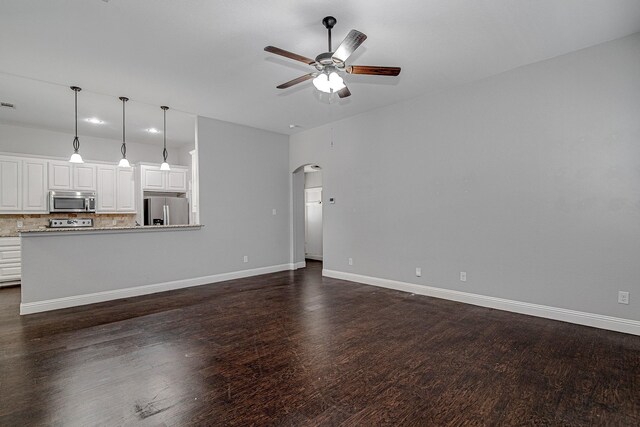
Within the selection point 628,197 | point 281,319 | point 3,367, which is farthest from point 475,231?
point 3,367

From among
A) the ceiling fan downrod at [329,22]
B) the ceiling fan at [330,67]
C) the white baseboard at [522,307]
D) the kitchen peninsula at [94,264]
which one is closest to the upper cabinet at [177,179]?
the kitchen peninsula at [94,264]

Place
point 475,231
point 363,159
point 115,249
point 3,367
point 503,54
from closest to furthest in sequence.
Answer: point 3,367 → point 503,54 → point 475,231 → point 115,249 → point 363,159

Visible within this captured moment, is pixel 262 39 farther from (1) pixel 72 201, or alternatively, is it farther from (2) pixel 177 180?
(1) pixel 72 201

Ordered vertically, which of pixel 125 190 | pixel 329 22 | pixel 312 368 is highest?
pixel 329 22

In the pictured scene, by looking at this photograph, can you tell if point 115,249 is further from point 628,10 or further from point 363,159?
point 628,10

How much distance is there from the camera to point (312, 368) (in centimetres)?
250

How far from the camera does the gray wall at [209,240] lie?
13.7 ft

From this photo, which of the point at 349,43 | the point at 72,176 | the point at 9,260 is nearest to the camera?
the point at 349,43

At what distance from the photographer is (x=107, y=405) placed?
6.68 feet

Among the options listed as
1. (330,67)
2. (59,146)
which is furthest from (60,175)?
(330,67)

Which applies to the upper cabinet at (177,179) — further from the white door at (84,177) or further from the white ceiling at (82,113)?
the white door at (84,177)

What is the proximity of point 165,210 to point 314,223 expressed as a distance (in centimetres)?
360

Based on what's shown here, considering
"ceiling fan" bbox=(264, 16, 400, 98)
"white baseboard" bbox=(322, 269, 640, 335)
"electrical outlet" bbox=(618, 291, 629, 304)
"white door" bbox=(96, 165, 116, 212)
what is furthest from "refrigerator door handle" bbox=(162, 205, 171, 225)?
"electrical outlet" bbox=(618, 291, 629, 304)

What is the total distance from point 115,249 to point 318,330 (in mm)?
3393
